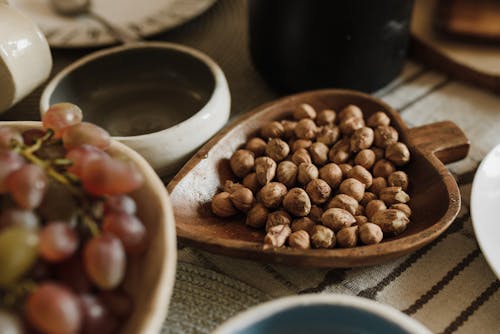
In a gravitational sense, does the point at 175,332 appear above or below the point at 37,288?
below

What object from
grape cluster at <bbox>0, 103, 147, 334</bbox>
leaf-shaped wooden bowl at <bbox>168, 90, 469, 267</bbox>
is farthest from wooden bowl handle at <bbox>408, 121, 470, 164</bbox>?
grape cluster at <bbox>0, 103, 147, 334</bbox>

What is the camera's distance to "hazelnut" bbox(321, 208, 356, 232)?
0.40 metres

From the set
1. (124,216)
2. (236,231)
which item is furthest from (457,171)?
(124,216)

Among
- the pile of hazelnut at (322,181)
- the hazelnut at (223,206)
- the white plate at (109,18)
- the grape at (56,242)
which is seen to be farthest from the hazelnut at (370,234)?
the white plate at (109,18)

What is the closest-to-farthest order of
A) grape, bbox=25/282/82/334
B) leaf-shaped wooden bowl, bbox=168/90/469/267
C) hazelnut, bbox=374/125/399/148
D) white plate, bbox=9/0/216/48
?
1. grape, bbox=25/282/82/334
2. leaf-shaped wooden bowl, bbox=168/90/469/267
3. hazelnut, bbox=374/125/399/148
4. white plate, bbox=9/0/216/48

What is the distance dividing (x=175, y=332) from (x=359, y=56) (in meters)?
0.32

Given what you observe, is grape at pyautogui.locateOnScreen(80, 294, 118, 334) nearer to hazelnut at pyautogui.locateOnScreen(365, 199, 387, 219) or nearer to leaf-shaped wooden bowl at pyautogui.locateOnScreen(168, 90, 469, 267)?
leaf-shaped wooden bowl at pyautogui.locateOnScreen(168, 90, 469, 267)

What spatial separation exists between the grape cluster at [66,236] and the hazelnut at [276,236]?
11cm

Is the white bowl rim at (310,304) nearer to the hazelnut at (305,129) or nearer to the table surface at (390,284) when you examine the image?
the table surface at (390,284)

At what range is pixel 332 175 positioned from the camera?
446mm

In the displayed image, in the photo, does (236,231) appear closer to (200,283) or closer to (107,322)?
(200,283)

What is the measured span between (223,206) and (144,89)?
0.63 feet

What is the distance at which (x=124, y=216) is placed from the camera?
0.91ft

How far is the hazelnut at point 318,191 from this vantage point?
0.43 meters
